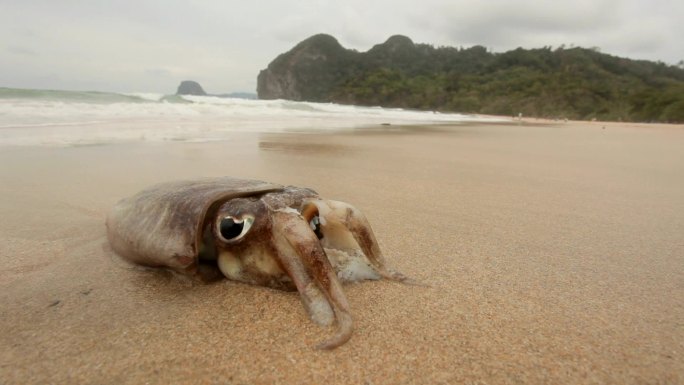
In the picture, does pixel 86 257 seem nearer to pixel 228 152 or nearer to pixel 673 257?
pixel 673 257

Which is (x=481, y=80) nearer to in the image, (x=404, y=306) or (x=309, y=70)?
(x=309, y=70)

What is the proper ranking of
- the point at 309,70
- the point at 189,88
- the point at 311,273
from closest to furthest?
the point at 311,273
the point at 309,70
the point at 189,88

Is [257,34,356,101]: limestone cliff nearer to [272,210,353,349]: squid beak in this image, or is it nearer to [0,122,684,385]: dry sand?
[0,122,684,385]: dry sand

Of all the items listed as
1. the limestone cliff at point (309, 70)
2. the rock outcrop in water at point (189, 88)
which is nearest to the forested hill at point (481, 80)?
the limestone cliff at point (309, 70)

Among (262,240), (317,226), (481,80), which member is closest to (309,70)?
(481,80)

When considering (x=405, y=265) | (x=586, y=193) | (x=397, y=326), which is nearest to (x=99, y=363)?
(x=397, y=326)

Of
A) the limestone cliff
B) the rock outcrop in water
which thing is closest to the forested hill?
the limestone cliff
